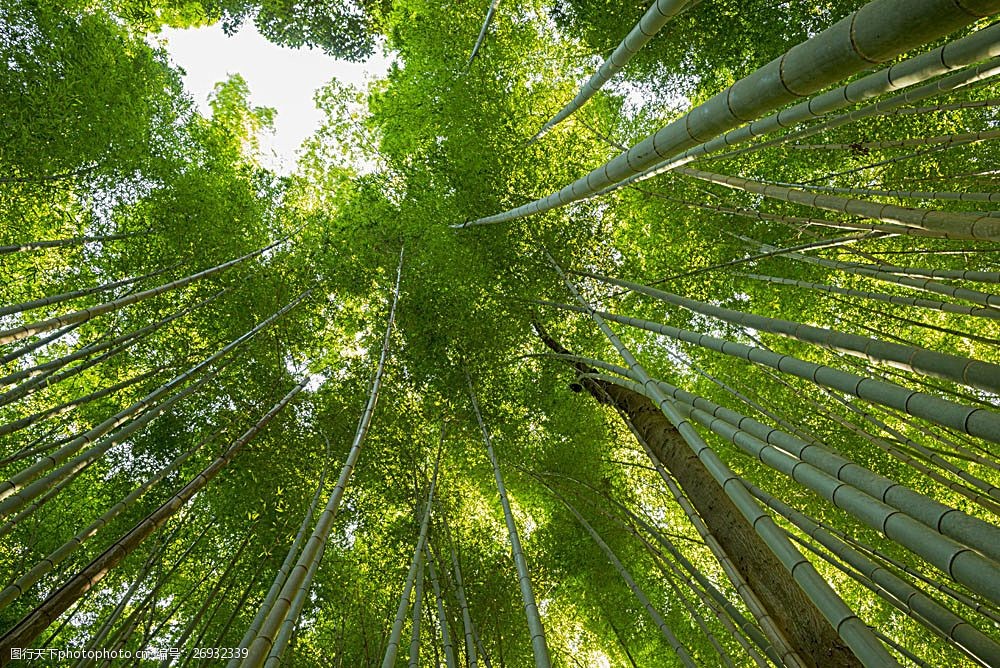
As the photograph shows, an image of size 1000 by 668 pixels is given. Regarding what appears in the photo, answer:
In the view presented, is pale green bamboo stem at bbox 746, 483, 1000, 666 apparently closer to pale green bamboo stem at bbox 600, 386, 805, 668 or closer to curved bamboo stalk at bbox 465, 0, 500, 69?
pale green bamboo stem at bbox 600, 386, 805, 668

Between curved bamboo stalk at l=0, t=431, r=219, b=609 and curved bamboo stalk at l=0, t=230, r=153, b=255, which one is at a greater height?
curved bamboo stalk at l=0, t=230, r=153, b=255

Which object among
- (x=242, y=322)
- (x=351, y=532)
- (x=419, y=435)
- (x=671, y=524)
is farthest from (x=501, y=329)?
(x=671, y=524)

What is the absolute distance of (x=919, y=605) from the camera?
5.16 feet

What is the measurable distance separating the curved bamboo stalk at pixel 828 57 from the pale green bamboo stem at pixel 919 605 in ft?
4.83

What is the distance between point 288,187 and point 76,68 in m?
2.15

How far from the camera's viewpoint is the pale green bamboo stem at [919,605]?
53.7 inches

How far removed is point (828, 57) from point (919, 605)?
1.65 m

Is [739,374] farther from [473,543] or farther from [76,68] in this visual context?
[76,68]

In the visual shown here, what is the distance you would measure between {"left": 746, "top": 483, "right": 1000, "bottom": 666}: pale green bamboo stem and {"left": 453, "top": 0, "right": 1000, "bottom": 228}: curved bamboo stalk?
4.83 ft

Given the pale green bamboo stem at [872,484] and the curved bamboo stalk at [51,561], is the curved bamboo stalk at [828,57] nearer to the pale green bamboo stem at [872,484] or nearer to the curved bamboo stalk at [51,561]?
the pale green bamboo stem at [872,484]

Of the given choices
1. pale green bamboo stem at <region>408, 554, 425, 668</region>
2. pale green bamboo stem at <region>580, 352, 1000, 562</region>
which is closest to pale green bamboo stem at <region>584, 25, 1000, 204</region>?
pale green bamboo stem at <region>580, 352, 1000, 562</region>

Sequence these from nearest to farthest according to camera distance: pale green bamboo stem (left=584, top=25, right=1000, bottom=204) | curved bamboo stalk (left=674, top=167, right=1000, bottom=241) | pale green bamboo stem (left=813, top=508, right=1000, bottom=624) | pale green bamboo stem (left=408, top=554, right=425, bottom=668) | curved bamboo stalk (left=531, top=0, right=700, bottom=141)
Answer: pale green bamboo stem (left=584, top=25, right=1000, bottom=204)
curved bamboo stalk (left=531, top=0, right=700, bottom=141)
curved bamboo stalk (left=674, top=167, right=1000, bottom=241)
pale green bamboo stem (left=813, top=508, right=1000, bottom=624)
pale green bamboo stem (left=408, top=554, right=425, bottom=668)

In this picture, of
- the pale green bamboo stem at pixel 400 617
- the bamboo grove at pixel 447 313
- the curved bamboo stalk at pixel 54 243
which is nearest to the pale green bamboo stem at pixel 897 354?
the bamboo grove at pixel 447 313

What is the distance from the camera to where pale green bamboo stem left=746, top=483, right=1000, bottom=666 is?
1365 millimetres
